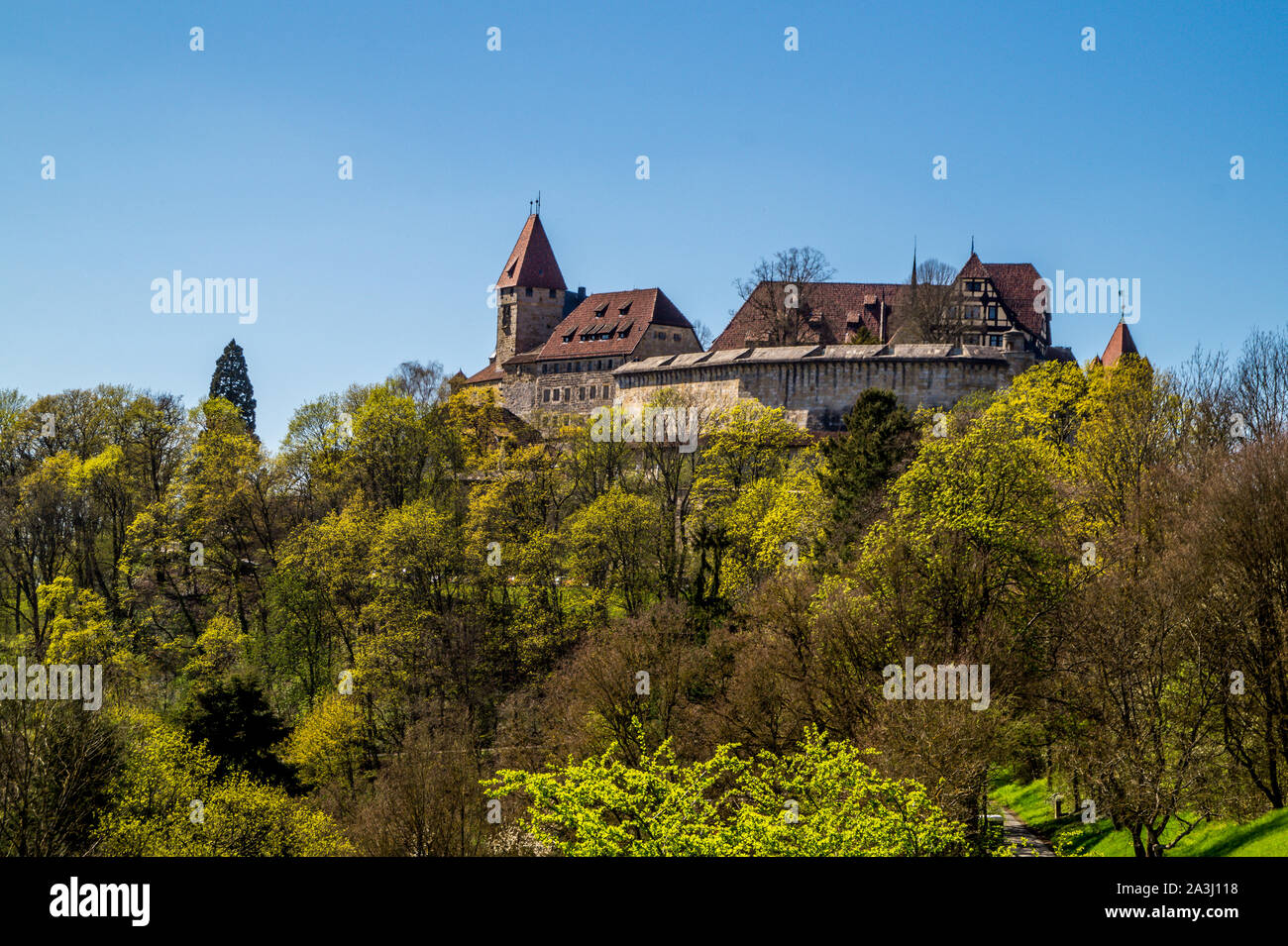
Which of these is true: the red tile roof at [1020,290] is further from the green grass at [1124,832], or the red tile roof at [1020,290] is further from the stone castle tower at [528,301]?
the green grass at [1124,832]

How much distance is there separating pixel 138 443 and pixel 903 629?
39.6 meters

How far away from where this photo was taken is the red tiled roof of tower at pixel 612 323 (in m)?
74.4

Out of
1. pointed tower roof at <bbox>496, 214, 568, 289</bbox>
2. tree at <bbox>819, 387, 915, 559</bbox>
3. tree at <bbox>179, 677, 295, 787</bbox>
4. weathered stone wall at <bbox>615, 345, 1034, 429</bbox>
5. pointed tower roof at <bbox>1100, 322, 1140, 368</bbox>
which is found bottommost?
tree at <bbox>179, 677, 295, 787</bbox>

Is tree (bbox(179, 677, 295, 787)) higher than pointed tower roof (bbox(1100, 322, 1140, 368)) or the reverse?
the reverse

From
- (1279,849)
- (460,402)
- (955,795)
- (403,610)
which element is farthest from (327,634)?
(1279,849)

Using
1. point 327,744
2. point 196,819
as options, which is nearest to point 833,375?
point 327,744

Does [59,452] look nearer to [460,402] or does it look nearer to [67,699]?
[460,402]

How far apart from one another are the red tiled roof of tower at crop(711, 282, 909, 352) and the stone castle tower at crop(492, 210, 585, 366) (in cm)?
2016

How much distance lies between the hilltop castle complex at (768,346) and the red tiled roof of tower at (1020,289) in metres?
0.09

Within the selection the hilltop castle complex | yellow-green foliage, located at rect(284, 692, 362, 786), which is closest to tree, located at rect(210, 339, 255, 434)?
the hilltop castle complex

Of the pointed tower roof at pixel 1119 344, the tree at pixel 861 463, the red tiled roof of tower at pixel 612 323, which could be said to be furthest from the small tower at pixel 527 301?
the tree at pixel 861 463

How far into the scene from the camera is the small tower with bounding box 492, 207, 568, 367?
279ft

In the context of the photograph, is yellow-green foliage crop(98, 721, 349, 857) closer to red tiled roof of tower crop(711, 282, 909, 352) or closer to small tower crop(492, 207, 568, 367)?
red tiled roof of tower crop(711, 282, 909, 352)

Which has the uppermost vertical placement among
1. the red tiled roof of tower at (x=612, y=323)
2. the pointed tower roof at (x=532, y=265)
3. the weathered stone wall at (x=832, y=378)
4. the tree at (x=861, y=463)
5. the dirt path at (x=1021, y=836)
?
the pointed tower roof at (x=532, y=265)
